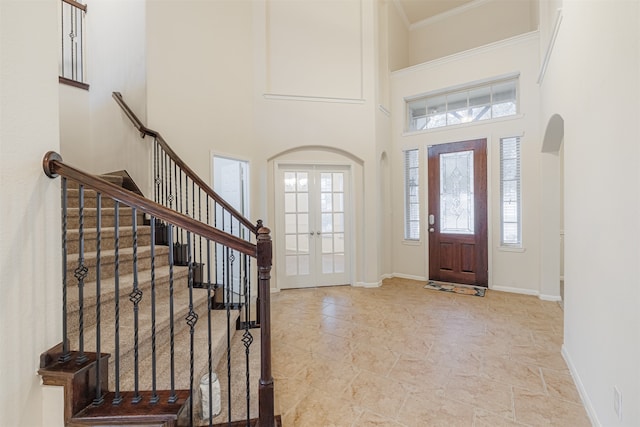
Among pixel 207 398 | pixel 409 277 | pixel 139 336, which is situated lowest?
pixel 409 277

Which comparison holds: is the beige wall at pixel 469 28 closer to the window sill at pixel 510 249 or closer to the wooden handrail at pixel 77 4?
the window sill at pixel 510 249

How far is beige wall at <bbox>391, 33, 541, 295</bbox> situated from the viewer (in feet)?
14.4

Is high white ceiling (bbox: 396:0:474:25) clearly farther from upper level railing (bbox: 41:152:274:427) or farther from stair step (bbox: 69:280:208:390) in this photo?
stair step (bbox: 69:280:208:390)

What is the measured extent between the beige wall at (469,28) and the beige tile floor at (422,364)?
4575 mm

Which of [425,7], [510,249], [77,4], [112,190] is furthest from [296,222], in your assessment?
[425,7]

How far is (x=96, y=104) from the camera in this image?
409 cm

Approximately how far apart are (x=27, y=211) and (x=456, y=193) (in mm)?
5111

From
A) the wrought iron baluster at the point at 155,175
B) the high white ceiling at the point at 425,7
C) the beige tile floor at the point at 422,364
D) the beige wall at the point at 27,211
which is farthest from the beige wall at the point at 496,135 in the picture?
the beige wall at the point at 27,211

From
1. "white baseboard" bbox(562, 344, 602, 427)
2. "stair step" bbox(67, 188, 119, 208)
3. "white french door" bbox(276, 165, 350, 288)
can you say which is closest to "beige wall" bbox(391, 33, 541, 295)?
"white french door" bbox(276, 165, 350, 288)

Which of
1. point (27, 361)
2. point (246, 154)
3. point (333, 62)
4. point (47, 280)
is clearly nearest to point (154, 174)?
point (246, 154)

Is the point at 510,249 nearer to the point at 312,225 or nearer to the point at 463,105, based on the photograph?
the point at 463,105

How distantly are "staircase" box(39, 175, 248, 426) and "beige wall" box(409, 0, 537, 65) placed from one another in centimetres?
611

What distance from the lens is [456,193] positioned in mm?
5035

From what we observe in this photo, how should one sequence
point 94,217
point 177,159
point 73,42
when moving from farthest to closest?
point 73,42 → point 177,159 → point 94,217
